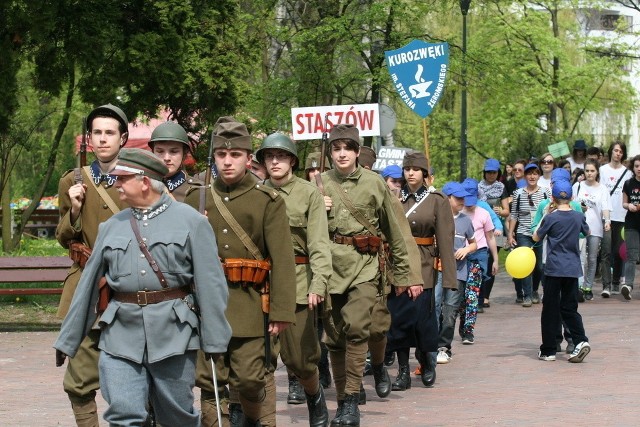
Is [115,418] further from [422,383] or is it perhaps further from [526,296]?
[526,296]

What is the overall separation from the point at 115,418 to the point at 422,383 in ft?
19.1

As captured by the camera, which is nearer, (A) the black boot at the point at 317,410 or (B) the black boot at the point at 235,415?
(B) the black boot at the point at 235,415

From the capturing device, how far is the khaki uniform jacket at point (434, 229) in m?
11.7

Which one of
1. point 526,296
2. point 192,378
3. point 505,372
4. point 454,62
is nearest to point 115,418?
point 192,378

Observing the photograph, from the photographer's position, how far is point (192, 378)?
6617 millimetres

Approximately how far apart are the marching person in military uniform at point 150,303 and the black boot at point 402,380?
199 inches

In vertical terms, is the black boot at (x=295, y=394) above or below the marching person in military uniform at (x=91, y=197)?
below

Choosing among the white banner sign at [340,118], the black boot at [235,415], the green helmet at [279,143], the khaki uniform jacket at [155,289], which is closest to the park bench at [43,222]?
the white banner sign at [340,118]

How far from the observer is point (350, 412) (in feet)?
31.5

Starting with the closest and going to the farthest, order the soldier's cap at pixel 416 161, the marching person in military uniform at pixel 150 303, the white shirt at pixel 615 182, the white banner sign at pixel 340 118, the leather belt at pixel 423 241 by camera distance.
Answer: the marching person in military uniform at pixel 150 303 → the soldier's cap at pixel 416 161 → the leather belt at pixel 423 241 → the white banner sign at pixel 340 118 → the white shirt at pixel 615 182

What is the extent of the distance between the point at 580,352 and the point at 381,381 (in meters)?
2.90

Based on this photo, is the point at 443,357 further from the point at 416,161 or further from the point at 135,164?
the point at 135,164

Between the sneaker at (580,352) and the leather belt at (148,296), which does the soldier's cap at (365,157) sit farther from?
the leather belt at (148,296)

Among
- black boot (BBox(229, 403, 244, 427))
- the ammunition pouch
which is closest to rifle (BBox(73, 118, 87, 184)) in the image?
the ammunition pouch
